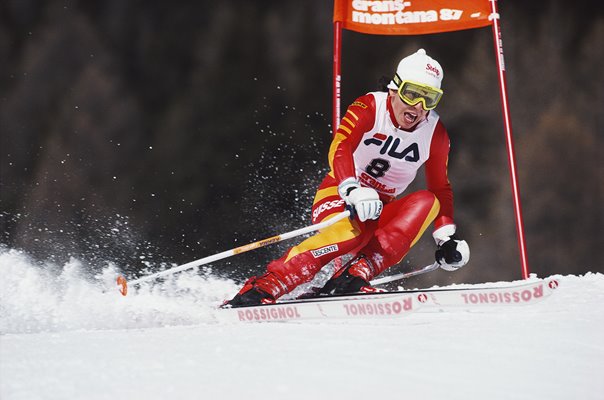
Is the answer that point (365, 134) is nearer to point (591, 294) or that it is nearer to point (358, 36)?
point (591, 294)

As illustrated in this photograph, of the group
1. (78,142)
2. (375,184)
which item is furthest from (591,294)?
(78,142)

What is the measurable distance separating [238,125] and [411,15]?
10.3 feet

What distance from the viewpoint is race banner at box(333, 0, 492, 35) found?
14.8 feet

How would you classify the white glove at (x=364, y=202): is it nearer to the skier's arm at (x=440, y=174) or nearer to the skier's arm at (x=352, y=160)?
the skier's arm at (x=352, y=160)

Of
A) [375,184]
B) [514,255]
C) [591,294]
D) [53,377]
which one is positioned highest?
[375,184]

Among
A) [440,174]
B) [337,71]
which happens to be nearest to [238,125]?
A: [337,71]

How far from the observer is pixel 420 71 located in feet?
11.5

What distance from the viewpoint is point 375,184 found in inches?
150

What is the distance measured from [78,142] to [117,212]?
763 millimetres

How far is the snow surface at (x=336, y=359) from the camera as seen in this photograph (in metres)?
2.03

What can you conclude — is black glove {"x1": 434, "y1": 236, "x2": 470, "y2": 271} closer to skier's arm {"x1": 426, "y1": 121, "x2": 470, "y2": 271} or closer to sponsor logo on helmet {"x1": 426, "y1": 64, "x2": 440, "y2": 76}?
skier's arm {"x1": 426, "y1": 121, "x2": 470, "y2": 271}

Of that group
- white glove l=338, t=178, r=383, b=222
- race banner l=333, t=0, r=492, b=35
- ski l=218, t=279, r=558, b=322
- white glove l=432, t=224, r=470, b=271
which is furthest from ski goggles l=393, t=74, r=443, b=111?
race banner l=333, t=0, r=492, b=35

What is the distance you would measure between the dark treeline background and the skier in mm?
2151

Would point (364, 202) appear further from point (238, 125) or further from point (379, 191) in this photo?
point (238, 125)
